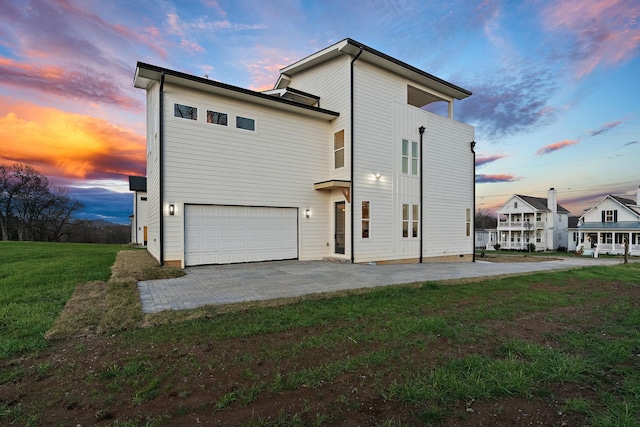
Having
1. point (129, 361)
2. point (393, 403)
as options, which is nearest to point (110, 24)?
point (129, 361)

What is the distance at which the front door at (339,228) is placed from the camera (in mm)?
11828

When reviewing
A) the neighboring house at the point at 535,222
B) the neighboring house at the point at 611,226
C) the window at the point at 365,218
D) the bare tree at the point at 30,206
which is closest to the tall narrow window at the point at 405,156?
the window at the point at 365,218

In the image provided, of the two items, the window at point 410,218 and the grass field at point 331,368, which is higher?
the window at point 410,218

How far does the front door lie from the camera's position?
11828mm

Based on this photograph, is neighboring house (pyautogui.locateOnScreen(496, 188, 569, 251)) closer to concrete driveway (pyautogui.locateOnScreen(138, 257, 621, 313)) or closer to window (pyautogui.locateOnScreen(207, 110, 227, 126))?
concrete driveway (pyautogui.locateOnScreen(138, 257, 621, 313))

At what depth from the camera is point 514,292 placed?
6.30 metres

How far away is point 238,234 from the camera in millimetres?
10414

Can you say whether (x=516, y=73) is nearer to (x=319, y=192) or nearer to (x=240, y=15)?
(x=319, y=192)

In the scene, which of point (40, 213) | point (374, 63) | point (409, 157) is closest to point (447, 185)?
point (409, 157)

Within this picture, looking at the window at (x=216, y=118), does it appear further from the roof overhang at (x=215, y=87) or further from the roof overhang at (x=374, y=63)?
the roof overhang at (x=374, y=63)

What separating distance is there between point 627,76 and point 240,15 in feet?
50.9

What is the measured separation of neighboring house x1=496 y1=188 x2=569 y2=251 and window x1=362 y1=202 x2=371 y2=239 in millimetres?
35385

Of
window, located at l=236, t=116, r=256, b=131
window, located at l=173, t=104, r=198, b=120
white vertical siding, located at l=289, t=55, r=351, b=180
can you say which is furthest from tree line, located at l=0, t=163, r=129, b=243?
white vertical siding, located at l=289, t=55, r=351, b=180

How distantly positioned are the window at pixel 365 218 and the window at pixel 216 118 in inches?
233
